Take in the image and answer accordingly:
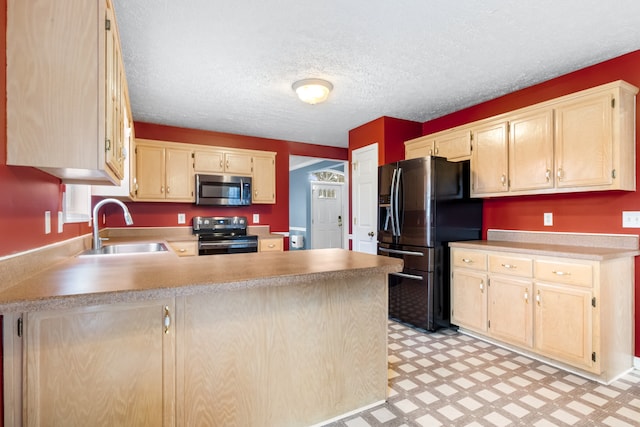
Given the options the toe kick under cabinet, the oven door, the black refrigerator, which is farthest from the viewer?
the oven door

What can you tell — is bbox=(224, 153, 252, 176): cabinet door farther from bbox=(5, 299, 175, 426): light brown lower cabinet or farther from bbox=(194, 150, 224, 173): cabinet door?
bbox=(5, 299, 175, 426): light brown lower cabinet

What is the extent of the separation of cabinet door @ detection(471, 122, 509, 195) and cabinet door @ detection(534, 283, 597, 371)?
1023 millimetres

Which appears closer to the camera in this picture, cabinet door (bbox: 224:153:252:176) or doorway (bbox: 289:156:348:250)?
cabinet door (bbox: 224:153:252:176)

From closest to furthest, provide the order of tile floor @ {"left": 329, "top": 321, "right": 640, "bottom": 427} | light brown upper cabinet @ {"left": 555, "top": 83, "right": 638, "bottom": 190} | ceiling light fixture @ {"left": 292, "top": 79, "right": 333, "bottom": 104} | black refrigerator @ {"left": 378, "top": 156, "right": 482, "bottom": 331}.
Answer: tile floor @ {"left": 329, "top": 321, "right": 640, "bottom": 427} → light brown upper cabinet @ {"left": 555, "top": 83, "right": 638, "bottom": 190} → ceiling light fixture @ {"left": 292, "top": 79, "right": 333, "bottom": 104} → black refrigerator @ {"left": 378, "top": 156, "right": 482, "bottom": 331}

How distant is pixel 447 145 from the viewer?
352 cm

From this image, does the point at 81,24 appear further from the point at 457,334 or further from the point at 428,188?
the point at 457,334

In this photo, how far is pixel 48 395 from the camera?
1.17 meters

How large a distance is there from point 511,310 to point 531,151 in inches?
53.9

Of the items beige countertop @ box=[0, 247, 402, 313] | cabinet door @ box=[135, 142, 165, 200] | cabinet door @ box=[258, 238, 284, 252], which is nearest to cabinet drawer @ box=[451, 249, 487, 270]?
beige countertop @ box=[0, 247, 402, 313]

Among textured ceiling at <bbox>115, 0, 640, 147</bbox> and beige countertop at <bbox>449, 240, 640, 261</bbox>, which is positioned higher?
textured ceiling at <bbox>115, 0, 640, 147</bbox>

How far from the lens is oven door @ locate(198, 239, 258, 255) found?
152 inches

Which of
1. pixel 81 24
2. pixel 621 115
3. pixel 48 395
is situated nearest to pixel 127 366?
pixel 48 395

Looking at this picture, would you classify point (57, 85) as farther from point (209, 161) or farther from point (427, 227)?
point (209, 161)

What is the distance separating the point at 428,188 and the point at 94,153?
2.66 meters
